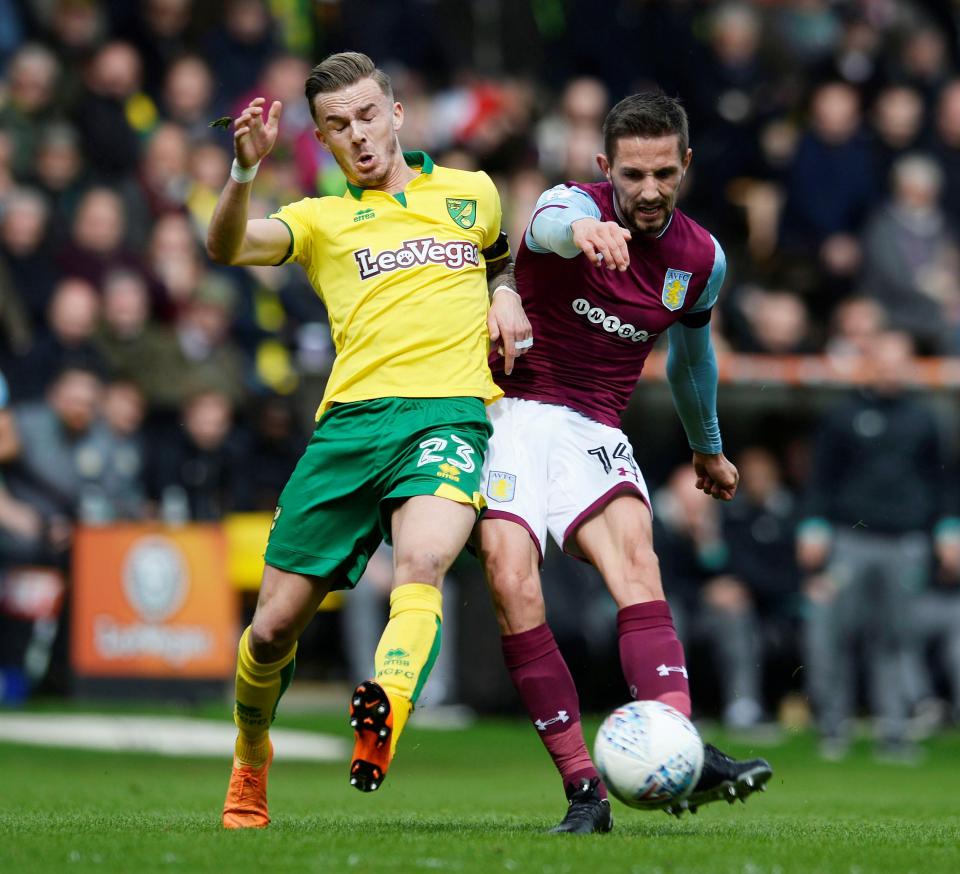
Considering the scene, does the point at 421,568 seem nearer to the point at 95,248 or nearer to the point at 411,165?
the point at 411,165

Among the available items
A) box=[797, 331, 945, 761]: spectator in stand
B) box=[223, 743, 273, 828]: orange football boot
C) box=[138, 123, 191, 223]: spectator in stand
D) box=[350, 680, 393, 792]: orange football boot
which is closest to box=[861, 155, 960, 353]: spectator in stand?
box=[797, 331, 945, 761]: spectator in stand

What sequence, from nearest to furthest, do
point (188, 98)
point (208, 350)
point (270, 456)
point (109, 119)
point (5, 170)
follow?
point (270, 456) → point (208, 350) → point (5, 170) → point (109, 119) → point (188, 98)

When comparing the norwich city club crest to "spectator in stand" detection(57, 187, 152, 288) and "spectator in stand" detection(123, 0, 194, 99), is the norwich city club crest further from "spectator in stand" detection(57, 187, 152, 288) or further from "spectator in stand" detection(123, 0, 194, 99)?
"spectator in stand" detection(123, 0, 194, 99)

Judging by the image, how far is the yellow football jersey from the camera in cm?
646

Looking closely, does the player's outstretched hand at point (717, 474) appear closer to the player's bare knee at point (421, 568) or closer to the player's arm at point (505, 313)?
the player's arm at point (505, 313)

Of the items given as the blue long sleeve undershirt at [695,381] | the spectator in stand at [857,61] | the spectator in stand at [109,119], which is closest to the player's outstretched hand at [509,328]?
the blue long sleeve undershirt at [695,381]

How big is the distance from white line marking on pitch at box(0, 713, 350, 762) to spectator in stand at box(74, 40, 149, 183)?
4861mm

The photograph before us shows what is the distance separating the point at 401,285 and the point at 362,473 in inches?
27.8

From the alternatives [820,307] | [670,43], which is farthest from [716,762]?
[670,43]

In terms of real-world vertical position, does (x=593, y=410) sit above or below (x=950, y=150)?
below

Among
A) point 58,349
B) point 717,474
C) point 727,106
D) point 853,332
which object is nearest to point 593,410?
point 717,474

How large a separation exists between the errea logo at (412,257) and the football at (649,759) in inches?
69.6

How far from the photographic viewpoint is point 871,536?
509 inches

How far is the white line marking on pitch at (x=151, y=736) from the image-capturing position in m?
11.7
